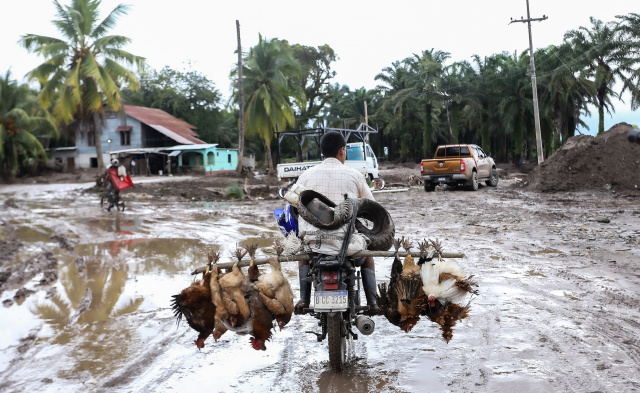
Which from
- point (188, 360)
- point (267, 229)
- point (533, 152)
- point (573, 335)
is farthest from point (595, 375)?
point (533, 152)

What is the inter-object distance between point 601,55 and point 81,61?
3530 centimetres

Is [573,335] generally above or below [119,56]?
below

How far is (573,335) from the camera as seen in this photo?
4.97m

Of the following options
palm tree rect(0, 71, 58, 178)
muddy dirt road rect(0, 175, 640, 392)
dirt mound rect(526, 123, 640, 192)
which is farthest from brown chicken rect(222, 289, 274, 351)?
palm tree rect(0, 71, 58, 178)

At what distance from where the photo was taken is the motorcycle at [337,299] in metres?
4.09

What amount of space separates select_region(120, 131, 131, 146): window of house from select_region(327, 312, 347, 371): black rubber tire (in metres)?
51.6

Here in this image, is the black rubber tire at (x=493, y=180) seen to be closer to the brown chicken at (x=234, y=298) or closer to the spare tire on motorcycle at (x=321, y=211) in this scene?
the spare tire on motorcycle at (x=321, y=211)

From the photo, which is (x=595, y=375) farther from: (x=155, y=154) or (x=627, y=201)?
(x=155, y=154)

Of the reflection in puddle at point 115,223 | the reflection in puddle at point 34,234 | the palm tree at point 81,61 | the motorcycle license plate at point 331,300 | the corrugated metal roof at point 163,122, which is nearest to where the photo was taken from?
the motorcycle license plate at point 331,300

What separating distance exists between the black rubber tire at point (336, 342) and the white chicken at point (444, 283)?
680 millimetres

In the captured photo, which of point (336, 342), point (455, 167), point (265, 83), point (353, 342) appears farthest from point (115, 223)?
point (265, 83)

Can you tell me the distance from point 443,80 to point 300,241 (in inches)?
2108

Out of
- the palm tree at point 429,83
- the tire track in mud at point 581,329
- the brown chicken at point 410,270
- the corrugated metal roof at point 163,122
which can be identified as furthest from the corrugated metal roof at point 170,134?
the brown chicken at point 410,270

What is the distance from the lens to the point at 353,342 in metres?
5.16
